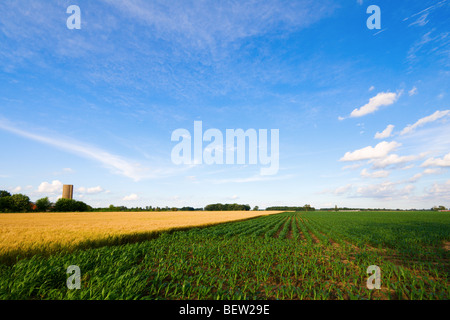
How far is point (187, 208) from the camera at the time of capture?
171625 mm

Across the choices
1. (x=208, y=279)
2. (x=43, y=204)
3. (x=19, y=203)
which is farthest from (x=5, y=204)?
(x=208, y=279)

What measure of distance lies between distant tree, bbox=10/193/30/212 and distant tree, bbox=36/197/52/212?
443 inches

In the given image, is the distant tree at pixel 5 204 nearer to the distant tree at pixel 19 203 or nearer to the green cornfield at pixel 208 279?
the distant tree at pixel 19 203

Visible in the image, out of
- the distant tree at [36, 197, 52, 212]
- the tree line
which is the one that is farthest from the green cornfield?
the distant tree at [36, 197, 52, 212]

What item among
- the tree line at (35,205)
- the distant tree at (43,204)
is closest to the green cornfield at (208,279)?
the tree line at (35,205)

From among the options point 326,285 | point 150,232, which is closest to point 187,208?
point 150,232

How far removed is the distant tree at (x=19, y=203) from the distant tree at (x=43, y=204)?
36.9 ft

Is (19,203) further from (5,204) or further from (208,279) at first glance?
(208,279)

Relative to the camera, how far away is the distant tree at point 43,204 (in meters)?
87.2

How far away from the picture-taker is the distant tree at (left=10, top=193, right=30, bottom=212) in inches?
2849

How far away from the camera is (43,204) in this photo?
88.4 metres

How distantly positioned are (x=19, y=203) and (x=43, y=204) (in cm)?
1581
